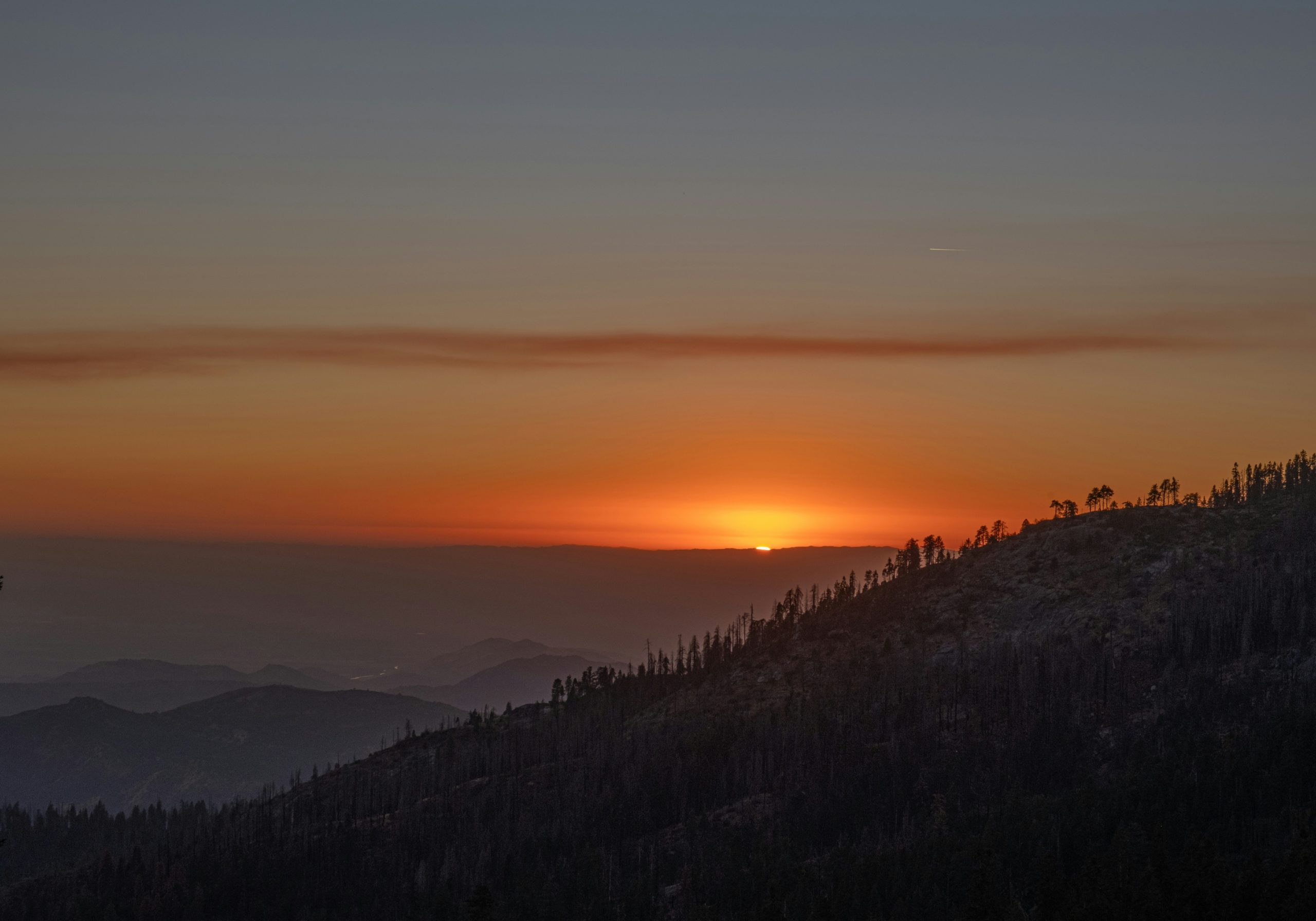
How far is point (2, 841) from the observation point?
98688 millimetres

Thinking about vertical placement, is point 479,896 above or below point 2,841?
below

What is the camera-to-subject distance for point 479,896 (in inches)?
6978

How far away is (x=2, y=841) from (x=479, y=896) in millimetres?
86317

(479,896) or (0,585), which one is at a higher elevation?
(0,585)

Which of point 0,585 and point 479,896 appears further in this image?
point 479,896

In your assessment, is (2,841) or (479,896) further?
(479,896)

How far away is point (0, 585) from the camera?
309 ft

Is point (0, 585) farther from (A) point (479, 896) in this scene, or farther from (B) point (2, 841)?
(A) point (479, 896)

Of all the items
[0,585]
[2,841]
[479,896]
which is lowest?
[479,896]

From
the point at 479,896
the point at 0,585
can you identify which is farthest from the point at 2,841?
the point at 479,896

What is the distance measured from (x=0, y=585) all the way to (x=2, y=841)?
1849 centimetres

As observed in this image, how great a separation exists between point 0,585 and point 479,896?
3814 inches
